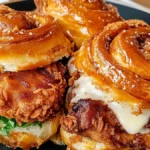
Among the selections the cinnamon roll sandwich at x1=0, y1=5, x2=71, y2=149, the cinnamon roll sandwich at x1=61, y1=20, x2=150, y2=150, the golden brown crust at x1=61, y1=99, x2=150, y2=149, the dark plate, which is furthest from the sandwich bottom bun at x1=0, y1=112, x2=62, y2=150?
the dark plate

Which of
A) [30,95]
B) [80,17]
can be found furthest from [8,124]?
[80,17]

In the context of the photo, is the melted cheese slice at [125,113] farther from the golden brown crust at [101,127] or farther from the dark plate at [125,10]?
the dark plate at [125,10]

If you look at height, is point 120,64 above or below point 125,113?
above

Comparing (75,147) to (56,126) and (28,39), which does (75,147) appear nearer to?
(56,126)

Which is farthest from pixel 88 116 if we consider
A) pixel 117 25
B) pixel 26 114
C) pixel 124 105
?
pixel 117 25

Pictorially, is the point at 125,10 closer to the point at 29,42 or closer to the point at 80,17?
the point at 80,17

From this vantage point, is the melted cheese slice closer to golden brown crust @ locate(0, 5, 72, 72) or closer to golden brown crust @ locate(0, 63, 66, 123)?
golden brown crust @ locate(0, 63, 66, 123)

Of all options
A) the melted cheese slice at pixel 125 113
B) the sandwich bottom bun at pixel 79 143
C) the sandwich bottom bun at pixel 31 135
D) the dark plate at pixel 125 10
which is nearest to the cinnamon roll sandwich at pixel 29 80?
the sandwich bottom bun at pixel 31 135
